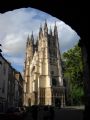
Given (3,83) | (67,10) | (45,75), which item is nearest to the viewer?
(67,10)

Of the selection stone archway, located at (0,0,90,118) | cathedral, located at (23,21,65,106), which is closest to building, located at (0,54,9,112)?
stone archway, located at (0,0,90,118)

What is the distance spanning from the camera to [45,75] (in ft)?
320

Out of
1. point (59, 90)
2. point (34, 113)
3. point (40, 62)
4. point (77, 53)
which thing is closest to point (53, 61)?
point (40, 62)

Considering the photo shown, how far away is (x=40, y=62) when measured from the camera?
326 feet

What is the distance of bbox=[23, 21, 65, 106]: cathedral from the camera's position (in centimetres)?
9488

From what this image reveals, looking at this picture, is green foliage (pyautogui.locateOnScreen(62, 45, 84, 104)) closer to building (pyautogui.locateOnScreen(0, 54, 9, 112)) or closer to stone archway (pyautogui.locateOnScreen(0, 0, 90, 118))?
building (pyautogui.locateOnScreen(0, 54, 9, 112))

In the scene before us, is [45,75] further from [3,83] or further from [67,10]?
[67,10]

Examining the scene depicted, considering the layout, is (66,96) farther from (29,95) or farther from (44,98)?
(29,95)

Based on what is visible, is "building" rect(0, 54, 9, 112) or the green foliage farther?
the green foliage

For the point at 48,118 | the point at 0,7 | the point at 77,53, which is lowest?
the point at 48,118

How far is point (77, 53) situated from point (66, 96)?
5552cm

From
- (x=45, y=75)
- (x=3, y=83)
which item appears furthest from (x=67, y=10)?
(x=45, y=75)

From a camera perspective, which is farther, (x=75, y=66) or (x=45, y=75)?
(x=45, y=75)

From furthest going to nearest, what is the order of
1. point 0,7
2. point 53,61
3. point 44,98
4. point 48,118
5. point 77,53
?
1. point 53,61
2. point 44,98
3. point 77,53
4. point 48,118
5. point 0,7
